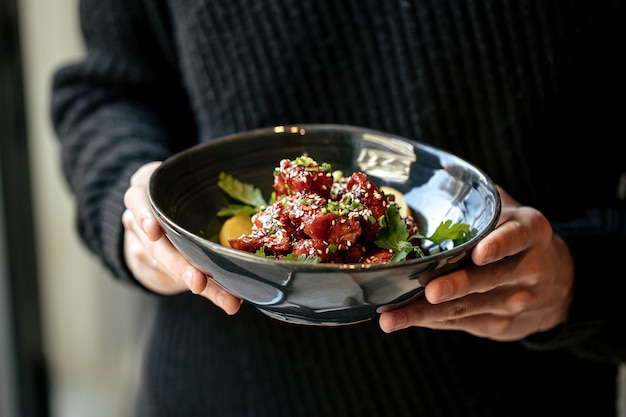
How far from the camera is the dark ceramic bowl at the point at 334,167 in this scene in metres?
0.55

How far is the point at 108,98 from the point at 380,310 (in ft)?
2.30

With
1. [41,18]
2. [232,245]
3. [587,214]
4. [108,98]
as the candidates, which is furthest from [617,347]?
[41,18]

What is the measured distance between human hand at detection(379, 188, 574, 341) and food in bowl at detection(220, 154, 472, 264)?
5cm

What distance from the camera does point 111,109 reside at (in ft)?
3.61

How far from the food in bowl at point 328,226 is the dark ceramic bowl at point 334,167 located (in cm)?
4

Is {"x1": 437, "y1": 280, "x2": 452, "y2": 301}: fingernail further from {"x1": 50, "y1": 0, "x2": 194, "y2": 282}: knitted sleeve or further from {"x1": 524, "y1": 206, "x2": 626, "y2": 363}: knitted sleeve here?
{"x1": 50, "y1": 0, "x2": 194, "y2": 282}: knitted sleeve

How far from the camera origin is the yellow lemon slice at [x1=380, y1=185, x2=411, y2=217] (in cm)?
74

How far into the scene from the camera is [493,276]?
62 cm

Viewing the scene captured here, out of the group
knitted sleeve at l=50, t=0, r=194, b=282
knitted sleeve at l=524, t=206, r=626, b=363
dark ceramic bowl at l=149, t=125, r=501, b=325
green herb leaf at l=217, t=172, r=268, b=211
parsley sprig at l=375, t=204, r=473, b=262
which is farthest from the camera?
knitted sleeve at l=50, t=0, r=194, b=282

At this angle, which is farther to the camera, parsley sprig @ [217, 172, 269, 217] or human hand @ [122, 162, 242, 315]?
parsley sprig @ [217, 172, 269, 217]

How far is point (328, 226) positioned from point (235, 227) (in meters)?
0.13

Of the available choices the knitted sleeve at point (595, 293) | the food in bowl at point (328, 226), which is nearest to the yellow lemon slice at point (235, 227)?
the food in bowl at point (328, 226)

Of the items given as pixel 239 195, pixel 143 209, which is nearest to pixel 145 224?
pixel 143 209

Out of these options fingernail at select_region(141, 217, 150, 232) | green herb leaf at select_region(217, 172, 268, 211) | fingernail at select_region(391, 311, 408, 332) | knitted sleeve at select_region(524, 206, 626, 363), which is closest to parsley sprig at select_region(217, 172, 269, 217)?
green herb leaf at select_region(217, 172, 268, 211)
